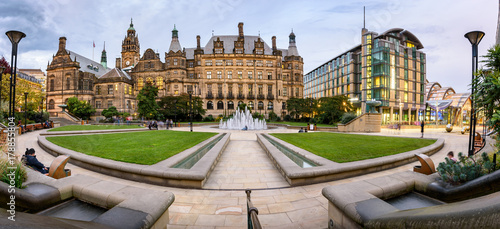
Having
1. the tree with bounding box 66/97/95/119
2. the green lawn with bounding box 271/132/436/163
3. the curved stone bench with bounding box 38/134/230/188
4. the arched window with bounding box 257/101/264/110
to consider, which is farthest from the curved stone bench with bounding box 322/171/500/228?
the tree with bounding box 66/97/95/119

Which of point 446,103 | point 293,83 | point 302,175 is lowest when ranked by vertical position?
point 302,175

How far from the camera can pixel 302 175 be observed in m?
5.95

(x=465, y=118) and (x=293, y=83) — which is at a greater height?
(x=293, y=83)

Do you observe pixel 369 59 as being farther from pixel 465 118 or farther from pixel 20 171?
pixel 20 171

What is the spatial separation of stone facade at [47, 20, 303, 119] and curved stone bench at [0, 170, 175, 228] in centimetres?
5128

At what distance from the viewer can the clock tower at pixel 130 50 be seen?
7756 centimetres

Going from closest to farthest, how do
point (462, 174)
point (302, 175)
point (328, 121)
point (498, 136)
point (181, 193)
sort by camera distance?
point (462, 174)
point (498, 136)
point (181, 193)
point (302, 175)
point (328, 121)

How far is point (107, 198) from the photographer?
11.4 feet

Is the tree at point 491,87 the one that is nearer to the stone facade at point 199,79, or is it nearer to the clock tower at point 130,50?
the stone facade at point 199,79

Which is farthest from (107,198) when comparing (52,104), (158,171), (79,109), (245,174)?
(52,104)

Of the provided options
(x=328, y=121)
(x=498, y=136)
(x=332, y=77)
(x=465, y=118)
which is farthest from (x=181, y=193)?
(x=465, y=118)

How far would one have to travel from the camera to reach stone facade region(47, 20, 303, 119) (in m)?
54.6

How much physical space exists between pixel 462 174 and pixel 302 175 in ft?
10.9

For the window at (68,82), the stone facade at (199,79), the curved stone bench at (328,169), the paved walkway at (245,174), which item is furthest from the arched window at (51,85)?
the curved stone bench at (328,169)
